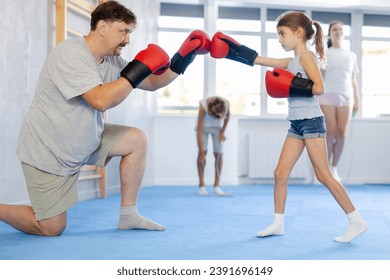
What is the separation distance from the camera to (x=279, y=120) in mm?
6246

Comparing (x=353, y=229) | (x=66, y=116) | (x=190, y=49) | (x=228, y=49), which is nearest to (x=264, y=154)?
(x=228, y=49)

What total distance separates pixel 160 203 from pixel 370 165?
3.48m

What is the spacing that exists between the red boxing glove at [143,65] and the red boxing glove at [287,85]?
511 millimetres

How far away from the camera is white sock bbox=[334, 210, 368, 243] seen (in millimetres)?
2277

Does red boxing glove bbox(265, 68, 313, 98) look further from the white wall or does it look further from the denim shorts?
the white wall

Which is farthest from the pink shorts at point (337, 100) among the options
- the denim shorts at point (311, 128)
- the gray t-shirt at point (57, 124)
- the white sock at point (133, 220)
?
the gray t-shirt at point (57, 124)

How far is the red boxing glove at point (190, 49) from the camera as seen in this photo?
101 inches

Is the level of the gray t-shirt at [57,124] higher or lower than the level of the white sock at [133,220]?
higher

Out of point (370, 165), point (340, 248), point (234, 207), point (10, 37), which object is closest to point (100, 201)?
point (234, 207)

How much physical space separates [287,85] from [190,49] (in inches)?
22.3

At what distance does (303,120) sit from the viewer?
7.82 ft

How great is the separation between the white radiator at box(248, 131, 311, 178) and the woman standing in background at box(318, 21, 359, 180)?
97 centimetres

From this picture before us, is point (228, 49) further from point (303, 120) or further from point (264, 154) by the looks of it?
point (264, 154)

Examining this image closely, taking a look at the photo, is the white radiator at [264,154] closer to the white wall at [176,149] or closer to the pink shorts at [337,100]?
the white wall at [176,149]
